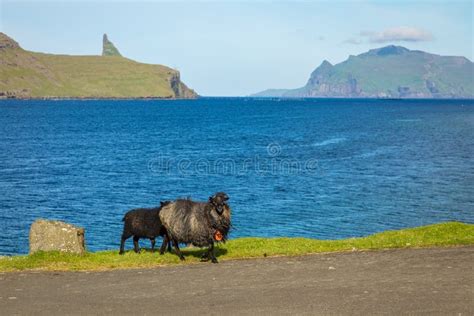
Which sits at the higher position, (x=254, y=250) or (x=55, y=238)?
(x=55, y=238)

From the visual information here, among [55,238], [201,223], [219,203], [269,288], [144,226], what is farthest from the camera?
[144,226]

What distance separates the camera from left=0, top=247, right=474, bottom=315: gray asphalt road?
1513 centimetres

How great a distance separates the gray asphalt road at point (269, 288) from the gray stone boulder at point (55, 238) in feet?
8.89

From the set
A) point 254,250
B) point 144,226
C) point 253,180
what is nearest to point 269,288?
point 254,250

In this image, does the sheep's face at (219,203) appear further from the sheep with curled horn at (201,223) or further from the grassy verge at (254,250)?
the grassy verge at (254,250)

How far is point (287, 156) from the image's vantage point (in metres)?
103

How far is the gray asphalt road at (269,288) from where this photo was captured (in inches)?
596

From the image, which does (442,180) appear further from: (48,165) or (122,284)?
(122,284)

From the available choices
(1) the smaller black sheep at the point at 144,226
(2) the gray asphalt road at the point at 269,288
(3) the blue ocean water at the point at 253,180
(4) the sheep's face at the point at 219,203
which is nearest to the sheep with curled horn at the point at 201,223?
(4) the sheep's face at the point at 219,203

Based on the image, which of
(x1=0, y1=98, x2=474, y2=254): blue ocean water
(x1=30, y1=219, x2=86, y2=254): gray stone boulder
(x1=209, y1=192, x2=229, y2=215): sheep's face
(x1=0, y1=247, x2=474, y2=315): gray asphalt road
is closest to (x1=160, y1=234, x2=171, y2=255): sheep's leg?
(x1=0, y1=247, x2=474, y2=315): gray asphalt road

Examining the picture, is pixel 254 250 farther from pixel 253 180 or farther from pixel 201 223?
pixel 253 180

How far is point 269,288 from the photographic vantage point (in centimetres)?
1717

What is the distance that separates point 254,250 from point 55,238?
25.4ft

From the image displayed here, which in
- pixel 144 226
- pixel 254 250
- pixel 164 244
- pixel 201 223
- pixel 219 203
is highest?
pixel 219 203
